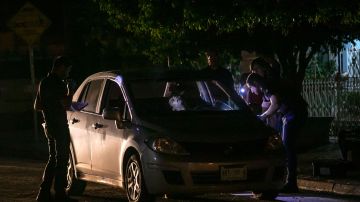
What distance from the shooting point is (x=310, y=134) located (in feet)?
51.7

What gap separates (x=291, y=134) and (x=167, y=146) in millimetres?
2350

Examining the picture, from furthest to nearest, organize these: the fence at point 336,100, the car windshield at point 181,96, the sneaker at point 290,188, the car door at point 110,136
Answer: the fence at point 336,100
the sneaker at point 290,188
the car windshield at point 181,96
the car door at point 110,136

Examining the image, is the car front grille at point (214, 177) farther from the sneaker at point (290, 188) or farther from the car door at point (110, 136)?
the sneaker at point (290, 188)

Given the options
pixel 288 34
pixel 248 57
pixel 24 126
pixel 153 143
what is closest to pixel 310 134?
pixel 288 34

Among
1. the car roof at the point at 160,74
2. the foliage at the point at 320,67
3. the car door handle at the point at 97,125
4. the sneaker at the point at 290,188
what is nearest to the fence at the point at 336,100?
the foliage at the point at 320,67

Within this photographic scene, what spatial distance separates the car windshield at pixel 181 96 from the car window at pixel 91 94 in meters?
0.67

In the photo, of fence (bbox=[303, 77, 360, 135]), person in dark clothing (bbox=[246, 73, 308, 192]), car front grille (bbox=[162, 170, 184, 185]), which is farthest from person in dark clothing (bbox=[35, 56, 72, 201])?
fence (bbox=[303, 77, 360, 135])

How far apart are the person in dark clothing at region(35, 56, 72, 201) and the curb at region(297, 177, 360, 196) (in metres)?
3.40

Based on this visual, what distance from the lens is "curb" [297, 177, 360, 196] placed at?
36.2 feet

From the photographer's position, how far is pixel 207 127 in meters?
9.41

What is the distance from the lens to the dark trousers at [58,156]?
10.1 meters

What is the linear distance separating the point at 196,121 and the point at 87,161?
1874mm

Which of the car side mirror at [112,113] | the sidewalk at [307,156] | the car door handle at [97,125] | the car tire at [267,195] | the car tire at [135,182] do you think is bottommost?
the sidewalk at [307,156]

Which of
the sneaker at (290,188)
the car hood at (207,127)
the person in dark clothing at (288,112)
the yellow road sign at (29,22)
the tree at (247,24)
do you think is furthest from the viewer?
the yellow road sign at (29,22)
